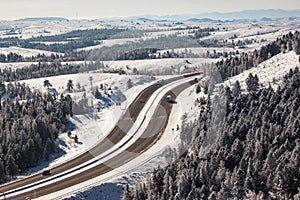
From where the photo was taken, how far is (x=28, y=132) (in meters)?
76.4

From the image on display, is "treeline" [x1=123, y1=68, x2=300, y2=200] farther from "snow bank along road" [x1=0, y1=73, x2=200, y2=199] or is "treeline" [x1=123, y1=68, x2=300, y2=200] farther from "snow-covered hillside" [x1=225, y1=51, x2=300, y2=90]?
"snow-covered hillside" [x1=225, y1=51, x2=300, y2=90]

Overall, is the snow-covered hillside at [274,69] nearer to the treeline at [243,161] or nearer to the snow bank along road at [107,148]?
the treeline at [243,161]

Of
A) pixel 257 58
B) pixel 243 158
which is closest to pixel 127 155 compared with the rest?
pixel 243 158

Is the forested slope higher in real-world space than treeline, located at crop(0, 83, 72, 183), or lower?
higher

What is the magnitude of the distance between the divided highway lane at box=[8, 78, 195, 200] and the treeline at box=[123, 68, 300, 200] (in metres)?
10.8

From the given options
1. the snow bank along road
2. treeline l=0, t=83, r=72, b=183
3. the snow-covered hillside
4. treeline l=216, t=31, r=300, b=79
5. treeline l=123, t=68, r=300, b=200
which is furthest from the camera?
treeline l=216, t=31, r=300, b=79

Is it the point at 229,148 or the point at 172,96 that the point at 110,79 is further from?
the point at 229,148

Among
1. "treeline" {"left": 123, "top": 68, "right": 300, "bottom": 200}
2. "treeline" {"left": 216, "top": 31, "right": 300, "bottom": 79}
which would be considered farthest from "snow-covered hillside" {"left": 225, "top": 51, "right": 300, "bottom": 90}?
"treeline" {"left": 123, "top": 68, "right": 300, "bottom": 200}

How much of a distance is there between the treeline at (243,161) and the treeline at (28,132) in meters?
26.6

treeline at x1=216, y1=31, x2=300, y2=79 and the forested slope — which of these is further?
treeline at x1=216, y1=31, x2=300, y2=79

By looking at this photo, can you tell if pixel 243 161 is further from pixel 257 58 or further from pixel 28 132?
pixel 257 58

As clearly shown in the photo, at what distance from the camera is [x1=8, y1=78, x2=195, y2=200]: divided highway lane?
183ft

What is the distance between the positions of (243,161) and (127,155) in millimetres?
25110

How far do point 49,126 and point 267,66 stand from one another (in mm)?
53812
